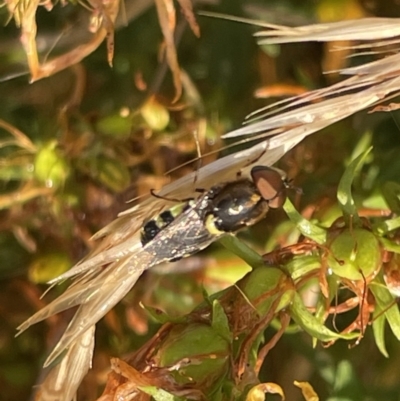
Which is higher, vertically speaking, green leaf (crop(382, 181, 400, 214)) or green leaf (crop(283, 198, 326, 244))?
green leaf (crop(283, 198, 326, 244))

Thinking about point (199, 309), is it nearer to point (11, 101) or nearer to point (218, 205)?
point (218, 205)

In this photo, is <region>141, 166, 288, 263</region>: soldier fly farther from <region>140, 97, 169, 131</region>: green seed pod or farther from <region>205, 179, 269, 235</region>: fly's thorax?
<region>140, 97, 169, 131</region>: green seed pod

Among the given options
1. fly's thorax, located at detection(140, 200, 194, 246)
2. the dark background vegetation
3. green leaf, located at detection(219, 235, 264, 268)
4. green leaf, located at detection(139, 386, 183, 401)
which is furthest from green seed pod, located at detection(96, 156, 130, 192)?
green leaf, located at detection(139, 386, 183, 401)

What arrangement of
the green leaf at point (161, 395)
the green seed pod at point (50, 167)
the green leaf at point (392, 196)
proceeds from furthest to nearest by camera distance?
the green seed pod at point (50, 167) → the green leaf at point (392, 196) → the green leaf at point (161, 395)

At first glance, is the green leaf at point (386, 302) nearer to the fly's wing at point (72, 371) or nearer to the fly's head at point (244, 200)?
the fly's head at point (244, 200)

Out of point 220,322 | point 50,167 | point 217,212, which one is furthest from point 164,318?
point 50,167

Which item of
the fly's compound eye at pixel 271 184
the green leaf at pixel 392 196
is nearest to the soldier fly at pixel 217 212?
the fly's compound eye at pixel 271 184
